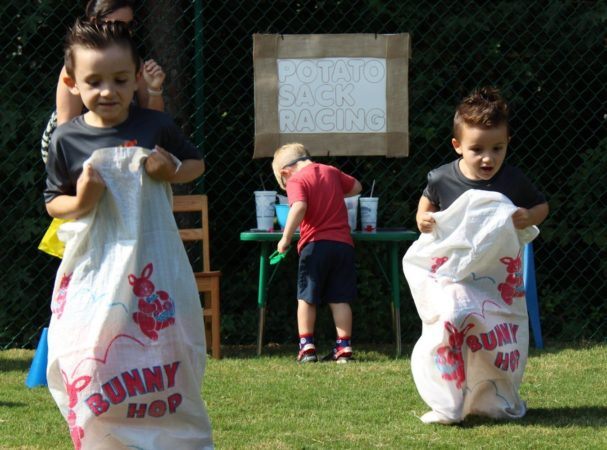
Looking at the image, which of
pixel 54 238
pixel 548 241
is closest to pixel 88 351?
pixel 54 238

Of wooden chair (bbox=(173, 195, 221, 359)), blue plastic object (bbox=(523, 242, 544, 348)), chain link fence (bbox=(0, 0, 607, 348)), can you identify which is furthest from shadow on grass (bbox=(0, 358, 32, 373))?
blue plastic object (bbox=(523, 242, 544, 348))

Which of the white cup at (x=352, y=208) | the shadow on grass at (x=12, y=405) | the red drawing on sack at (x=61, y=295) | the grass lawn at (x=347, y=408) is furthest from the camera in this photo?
the white cup at (x=352, y=208)

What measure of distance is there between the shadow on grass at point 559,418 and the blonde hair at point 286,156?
2.50 metres

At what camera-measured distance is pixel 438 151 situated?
7234mm

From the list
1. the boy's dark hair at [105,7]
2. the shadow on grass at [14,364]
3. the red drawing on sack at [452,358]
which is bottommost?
the shadow on grass at [14,364]

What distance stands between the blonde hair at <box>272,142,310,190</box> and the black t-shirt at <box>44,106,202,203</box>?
3235mm

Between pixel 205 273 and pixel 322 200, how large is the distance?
79 cm

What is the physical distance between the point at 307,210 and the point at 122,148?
338cm

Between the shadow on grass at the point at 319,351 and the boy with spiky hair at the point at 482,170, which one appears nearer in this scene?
the boy with spiky hair at the point at 482,170

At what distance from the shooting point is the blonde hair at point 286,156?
671 cm

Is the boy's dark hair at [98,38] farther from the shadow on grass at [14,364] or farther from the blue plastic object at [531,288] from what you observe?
the blue plastic object at [531,288]

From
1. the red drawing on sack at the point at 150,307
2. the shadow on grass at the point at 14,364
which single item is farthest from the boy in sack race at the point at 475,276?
the shadow on grass at the point at 14,364

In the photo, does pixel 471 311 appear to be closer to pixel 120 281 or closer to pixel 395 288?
pixel 120 281

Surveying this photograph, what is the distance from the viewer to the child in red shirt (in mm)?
6574
